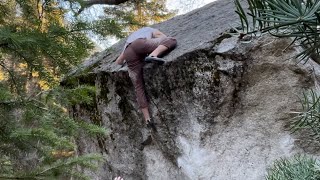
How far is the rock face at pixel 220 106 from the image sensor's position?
8.73ft

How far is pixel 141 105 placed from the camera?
3246mm

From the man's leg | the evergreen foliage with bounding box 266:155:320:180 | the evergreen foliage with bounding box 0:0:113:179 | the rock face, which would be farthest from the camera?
the man's leg

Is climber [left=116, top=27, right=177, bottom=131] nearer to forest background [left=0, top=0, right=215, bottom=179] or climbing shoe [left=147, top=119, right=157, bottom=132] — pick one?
climbing shoe [left=147, top=119, right=157, bottom=132]

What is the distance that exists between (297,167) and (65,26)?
1.38 meters

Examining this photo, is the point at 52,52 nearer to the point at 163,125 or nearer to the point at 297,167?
the point at 297,167

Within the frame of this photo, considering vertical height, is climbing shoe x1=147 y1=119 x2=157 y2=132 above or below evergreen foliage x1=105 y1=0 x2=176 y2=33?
below

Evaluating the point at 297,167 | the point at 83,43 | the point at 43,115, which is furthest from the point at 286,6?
the point at 43,115

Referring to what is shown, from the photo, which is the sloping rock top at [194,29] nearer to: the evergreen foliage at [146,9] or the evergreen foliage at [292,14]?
the evergreen foliage at [146,9]

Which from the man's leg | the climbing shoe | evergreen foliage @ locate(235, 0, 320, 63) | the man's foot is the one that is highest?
evergreen foliage @ locate(235, 0, 320, 63)

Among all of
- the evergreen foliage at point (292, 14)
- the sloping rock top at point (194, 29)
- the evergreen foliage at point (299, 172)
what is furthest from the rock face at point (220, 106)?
the evergreen foliage at point (292, 14)

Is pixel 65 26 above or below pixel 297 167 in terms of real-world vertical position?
above

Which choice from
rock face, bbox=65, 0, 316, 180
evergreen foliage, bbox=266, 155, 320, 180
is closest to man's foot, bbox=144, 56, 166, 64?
rock face, bbox=65, 0, 316, 180

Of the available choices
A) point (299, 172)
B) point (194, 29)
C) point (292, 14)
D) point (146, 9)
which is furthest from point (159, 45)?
point (146, 9)

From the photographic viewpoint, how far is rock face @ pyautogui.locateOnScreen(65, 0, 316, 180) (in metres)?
2.66
